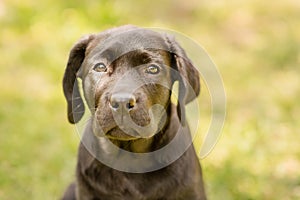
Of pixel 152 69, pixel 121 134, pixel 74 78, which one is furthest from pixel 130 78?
pixel 74 78

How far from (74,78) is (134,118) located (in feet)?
2.09

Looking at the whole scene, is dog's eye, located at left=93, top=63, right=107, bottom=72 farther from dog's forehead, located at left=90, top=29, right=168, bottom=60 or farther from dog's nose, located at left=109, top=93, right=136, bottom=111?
dog's nose, located at left=109, top=93, right=136, bottom=111

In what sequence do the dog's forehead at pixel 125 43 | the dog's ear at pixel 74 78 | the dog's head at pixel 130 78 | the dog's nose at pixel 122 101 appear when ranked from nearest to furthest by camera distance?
the dog's nose at pixel 122 101 < the dog's head at pixel 130 78 < the dog's forehead at pixel 125 43 < the dog's ear at pixel 74 78

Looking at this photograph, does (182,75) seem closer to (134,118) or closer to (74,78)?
(134,118)

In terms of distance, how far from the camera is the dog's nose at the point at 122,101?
3.35 m

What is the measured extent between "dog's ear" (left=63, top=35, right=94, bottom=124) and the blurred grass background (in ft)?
3.35

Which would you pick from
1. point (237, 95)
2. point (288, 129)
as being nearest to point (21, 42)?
point (237, 95)

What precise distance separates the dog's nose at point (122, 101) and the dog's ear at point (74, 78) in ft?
1.97

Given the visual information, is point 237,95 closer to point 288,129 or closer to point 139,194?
point 288,129

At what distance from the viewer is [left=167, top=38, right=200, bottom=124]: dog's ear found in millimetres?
3783

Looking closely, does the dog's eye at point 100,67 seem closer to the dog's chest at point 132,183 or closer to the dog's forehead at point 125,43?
the dog's forehead at point 125,43

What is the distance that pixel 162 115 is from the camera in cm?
376

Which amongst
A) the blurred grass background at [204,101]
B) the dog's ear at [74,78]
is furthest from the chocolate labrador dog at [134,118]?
the blurred grass background at [204,101]

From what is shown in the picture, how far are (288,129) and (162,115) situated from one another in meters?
2.16
